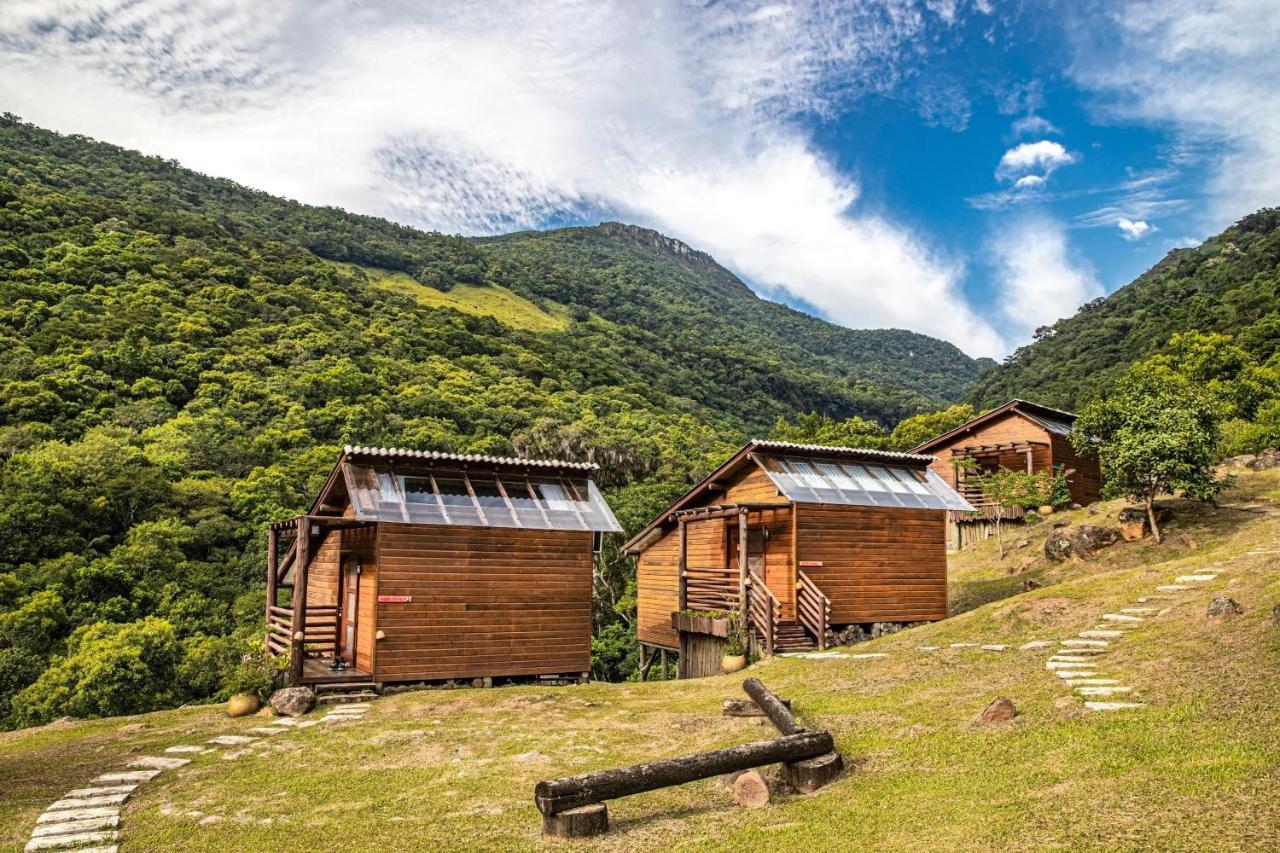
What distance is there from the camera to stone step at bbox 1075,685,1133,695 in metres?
9.79

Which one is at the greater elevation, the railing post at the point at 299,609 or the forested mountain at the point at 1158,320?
the forested mountain at the point at 1158,320

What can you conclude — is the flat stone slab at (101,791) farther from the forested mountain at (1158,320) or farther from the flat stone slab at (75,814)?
the forested mountain at (1158,320)

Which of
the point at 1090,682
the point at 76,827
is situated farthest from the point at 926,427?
the point at 76,827

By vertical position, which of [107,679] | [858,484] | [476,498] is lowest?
[107,679]

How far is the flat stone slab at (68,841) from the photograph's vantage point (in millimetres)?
8359

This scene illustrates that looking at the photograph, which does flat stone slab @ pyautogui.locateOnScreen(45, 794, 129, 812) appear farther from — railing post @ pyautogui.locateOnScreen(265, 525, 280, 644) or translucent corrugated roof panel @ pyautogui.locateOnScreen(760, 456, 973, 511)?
translucent corrugated roof panel @ pyautogui.locateOnScreen(760, 456, 973, 511)

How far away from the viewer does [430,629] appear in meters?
17.9

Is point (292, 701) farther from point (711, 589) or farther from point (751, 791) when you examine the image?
point (711, 589)

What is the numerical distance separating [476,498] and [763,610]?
7.63 m

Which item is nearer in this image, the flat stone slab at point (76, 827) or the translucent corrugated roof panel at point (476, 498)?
the flat stone slab at point (76, 827)

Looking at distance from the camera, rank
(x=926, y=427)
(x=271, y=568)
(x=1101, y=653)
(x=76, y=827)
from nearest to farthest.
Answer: (x=76, y=827)
(x=1101, y=653)
(x=271, y=568)
(x=926, y=427)

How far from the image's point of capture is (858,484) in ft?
75.2

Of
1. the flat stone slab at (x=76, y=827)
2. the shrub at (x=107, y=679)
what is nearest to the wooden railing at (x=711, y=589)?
the flat stone slab at (x=76, y=827)

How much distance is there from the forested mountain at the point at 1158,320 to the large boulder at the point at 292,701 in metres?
57.7
